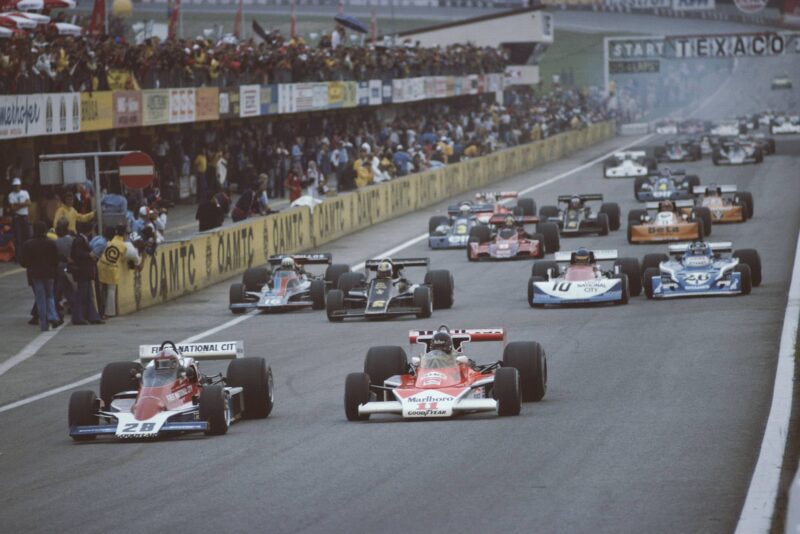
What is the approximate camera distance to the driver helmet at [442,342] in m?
16.1

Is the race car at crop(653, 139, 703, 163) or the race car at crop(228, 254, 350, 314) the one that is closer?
the race car at crop(228, 254, 350, 314)

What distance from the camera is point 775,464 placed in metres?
12.4

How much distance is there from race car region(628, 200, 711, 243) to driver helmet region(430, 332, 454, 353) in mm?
19525

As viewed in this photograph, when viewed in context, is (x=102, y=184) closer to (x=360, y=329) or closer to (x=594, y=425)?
(x=360, y=329)

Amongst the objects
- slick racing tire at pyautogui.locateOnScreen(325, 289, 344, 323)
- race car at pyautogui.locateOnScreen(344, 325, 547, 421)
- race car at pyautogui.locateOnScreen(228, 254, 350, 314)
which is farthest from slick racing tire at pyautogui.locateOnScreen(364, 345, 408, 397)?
race car at pyautogui.locateOnScreen(228, 254, 350, 314)

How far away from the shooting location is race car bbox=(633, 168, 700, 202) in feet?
147

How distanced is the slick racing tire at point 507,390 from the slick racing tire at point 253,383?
2453 millimetres

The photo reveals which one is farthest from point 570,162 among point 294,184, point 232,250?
point 232,250

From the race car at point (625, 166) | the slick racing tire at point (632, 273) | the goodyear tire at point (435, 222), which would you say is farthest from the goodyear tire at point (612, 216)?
the race car at point (625, 166)

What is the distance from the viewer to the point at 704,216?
35844mm

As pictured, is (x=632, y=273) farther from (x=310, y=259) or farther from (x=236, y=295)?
(x=236, y=295)

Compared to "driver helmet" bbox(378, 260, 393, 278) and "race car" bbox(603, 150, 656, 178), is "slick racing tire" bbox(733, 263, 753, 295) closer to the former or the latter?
"driver helmet" bbox(378, 260, 393, 278)

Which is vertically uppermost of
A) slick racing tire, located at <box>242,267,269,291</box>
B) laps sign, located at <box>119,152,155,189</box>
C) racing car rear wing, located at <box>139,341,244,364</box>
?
laps sign, located at <box>119,152,155,189</box>

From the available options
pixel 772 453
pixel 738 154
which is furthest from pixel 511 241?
pixel 738 154
